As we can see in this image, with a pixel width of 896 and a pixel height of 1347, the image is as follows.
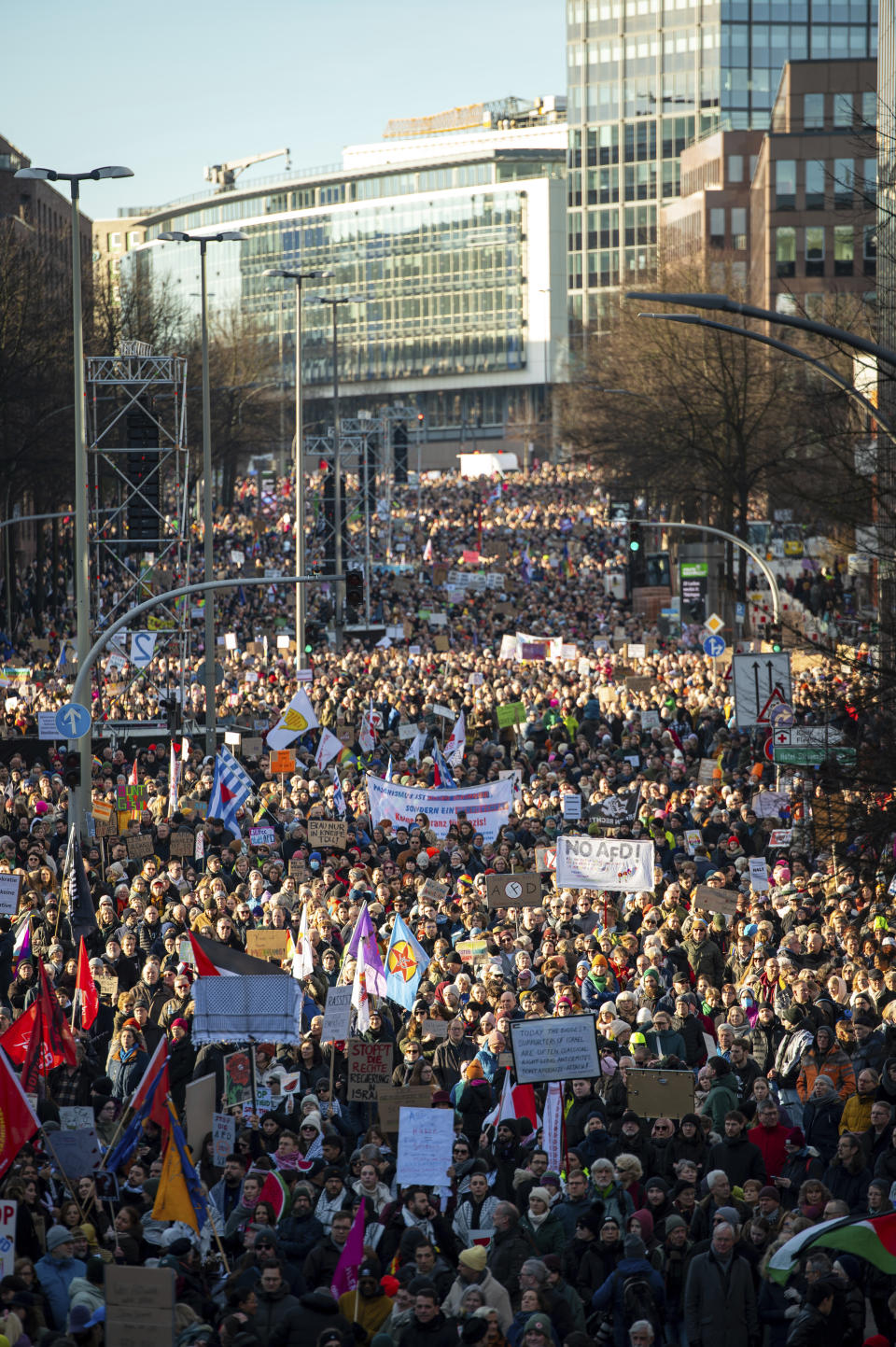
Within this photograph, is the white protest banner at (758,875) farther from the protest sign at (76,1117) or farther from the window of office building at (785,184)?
the window of office building at (785,184)

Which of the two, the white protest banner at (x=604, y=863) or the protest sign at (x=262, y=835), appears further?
the protest sign at (x=262, y=835)

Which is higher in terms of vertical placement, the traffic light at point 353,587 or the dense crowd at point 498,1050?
the traffic light at point 353,587

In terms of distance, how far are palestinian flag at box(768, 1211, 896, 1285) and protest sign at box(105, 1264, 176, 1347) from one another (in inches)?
119

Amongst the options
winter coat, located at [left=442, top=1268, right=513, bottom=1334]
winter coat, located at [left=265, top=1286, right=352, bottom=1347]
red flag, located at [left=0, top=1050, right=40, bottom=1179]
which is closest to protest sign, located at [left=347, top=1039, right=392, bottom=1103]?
red flag, located at [left=0, top=1050, right=40, bottom=1179]

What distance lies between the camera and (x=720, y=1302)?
32.8 ft

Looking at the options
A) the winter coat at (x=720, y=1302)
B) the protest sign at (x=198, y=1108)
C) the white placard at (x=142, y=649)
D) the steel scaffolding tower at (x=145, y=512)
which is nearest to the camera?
the winter coat at (x=720, y=1302)

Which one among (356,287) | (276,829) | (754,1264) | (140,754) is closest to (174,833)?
(276,829)

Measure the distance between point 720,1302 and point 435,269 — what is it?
5951 inches

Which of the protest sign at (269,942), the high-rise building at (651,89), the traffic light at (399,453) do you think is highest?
the high-rise building at (651,89)

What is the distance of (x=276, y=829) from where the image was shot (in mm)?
23516

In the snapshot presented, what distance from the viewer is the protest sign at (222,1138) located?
488 inches

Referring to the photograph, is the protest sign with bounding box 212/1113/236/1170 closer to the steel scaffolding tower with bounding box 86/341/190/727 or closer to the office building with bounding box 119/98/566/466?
the steel scaffolding tower with bounding box 86/341/190/727

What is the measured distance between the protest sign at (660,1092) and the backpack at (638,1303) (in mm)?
2464

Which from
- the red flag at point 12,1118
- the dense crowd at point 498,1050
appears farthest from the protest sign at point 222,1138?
the red flag at point 12,1118
